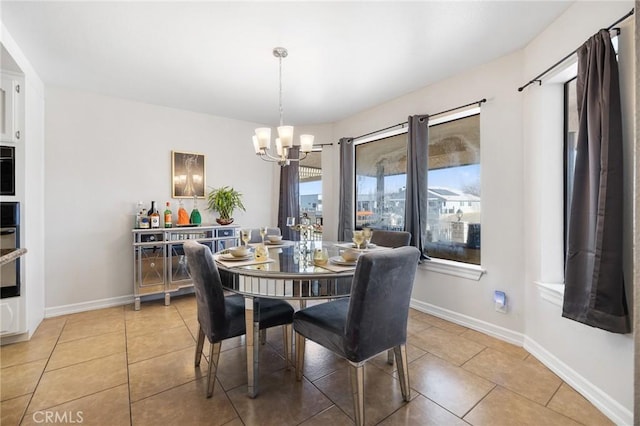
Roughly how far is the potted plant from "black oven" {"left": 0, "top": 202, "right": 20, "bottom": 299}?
1.95 meters

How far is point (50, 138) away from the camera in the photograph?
10.4 ft

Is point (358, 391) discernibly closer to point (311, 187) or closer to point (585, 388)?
point (585, 388)

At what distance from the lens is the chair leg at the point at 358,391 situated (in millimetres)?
1496

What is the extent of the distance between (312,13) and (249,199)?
3.06 m

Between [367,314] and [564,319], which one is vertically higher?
[367,314]

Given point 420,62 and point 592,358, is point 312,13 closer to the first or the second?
point 420,62

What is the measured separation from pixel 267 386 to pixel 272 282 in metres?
0.81

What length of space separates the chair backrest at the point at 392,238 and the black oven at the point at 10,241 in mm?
3234

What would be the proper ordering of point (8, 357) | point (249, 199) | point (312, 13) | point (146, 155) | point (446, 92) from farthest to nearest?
1. point (249, 199)
2. point (146, 155)
3. point (446, 92)
4. point (8, 357)
5. point (312, 13)

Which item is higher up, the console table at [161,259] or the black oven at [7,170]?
the black oven at [7,170]

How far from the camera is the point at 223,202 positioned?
13.3 ft

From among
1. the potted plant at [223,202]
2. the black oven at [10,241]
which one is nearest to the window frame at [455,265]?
the potted plant at [223,202]

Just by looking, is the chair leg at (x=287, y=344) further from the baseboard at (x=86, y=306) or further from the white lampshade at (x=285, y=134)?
the baseboard at (x=86, y=306)

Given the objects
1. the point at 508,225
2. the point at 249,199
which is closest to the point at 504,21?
the point at 508,225
